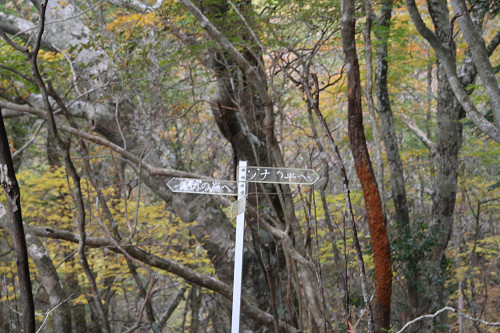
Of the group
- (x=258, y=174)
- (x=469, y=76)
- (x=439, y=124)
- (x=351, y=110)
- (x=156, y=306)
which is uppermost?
(x=469, y=76)

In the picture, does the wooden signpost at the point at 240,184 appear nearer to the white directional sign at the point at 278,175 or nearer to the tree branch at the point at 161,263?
the white directional sign at the point at 278,175

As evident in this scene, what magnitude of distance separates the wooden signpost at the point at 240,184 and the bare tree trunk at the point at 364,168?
301 mm

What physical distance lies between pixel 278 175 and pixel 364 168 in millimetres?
507

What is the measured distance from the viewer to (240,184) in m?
2.64

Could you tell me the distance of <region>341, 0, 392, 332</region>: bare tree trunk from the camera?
262cm

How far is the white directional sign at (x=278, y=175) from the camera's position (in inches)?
104

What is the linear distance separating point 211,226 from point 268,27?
8.34 feet

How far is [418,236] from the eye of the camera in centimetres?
509

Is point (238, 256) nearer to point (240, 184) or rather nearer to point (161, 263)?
point (240, 184)

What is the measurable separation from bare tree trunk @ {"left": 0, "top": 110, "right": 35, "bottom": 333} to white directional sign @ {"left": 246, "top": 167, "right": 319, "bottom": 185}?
57.9 inches

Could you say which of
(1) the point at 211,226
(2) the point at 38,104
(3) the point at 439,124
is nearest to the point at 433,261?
(3) the point at 439,124

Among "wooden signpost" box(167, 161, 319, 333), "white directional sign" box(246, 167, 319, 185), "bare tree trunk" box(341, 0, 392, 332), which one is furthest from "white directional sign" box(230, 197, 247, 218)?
"bare tree trunk" box(341, 0, 392, 332)

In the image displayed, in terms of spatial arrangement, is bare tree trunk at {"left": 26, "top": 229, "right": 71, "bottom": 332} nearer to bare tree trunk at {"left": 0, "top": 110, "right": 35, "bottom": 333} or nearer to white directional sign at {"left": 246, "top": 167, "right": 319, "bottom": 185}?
white directional sign at {"left": 246, "top": 167, "right": 319, "bottom": 185}

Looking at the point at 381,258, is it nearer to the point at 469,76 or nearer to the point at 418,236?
the point at 418,236
